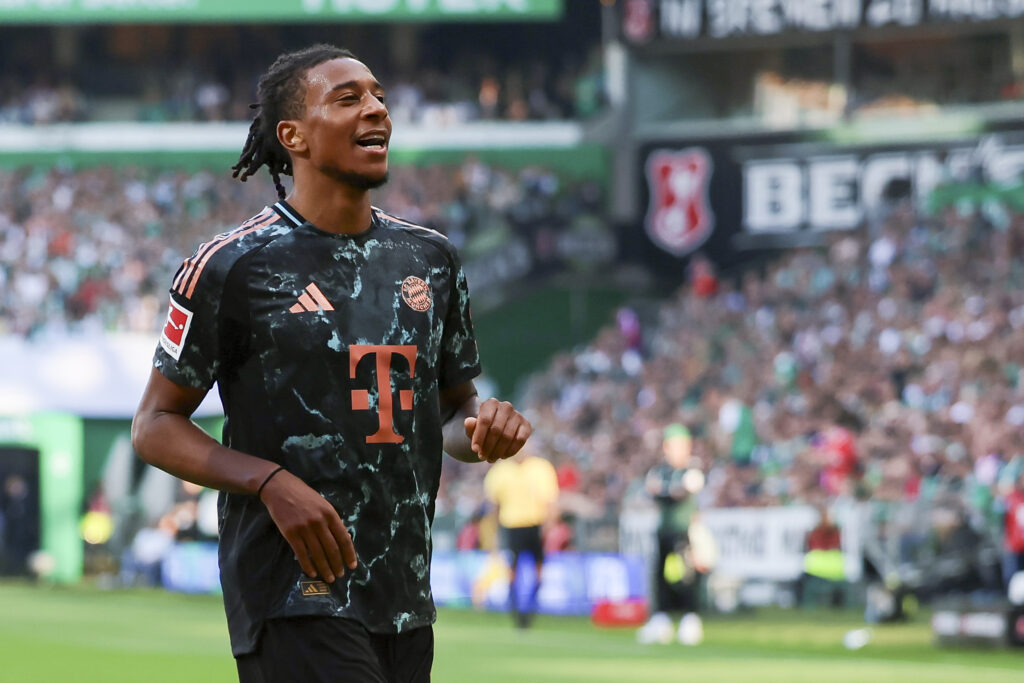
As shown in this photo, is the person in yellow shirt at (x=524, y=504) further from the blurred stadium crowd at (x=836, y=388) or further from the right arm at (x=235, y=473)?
the right arm at (x=235, y=473)

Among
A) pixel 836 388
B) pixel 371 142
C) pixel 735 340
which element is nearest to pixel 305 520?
pixel 371 142

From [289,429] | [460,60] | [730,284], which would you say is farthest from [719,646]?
[460,60]

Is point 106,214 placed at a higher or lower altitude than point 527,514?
higher

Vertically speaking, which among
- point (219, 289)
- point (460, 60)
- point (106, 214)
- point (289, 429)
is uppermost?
point (460, 60)

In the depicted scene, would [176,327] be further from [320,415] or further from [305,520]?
[305,520]

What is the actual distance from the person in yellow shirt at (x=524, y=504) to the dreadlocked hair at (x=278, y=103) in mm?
13257

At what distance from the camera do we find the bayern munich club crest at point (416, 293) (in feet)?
14.7

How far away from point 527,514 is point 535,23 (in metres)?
25.1

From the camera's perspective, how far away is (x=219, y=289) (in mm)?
4355

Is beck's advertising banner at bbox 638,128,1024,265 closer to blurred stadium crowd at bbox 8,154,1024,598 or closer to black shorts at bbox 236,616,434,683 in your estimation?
blurred stadium crowd at bbox 8,154,1024,598

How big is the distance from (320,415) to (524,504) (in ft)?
45.3

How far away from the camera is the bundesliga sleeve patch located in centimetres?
434

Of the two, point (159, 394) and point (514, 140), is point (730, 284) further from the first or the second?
point (159, 394)

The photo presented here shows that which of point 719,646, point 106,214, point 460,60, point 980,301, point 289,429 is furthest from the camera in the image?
point 460,60
